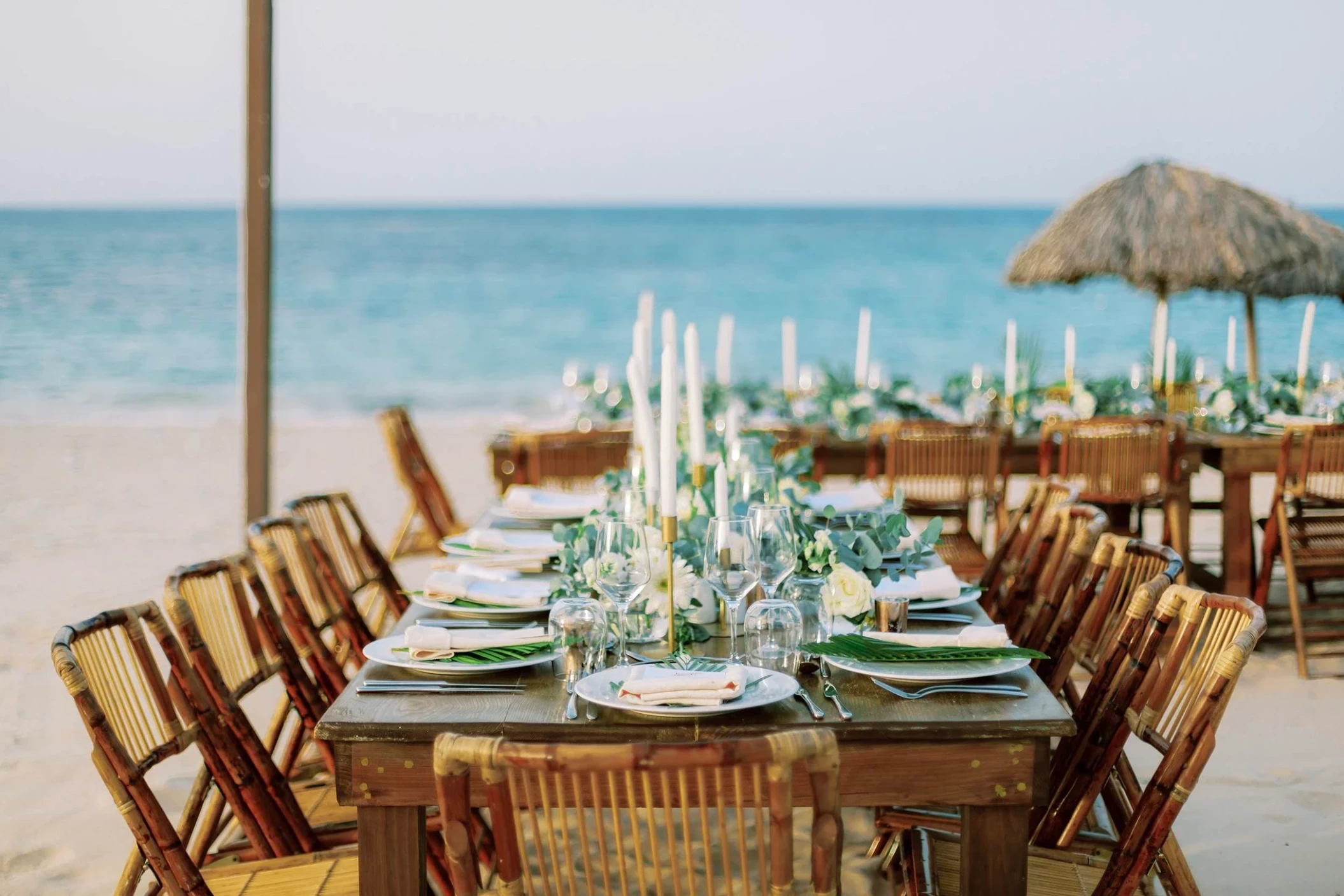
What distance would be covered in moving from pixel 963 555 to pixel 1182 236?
2.41 meters

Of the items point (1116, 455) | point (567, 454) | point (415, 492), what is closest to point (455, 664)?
point (567, 454)

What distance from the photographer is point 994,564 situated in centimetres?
319

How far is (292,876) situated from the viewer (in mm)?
2033

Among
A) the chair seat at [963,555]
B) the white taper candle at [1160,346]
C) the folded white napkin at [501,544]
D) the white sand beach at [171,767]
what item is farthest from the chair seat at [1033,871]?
the white taper candle at [1160,346]

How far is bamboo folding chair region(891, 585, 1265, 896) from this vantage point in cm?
183

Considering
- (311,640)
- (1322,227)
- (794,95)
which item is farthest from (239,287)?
(794,95)

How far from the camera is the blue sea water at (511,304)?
16.1 metres

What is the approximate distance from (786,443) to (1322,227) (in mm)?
3089

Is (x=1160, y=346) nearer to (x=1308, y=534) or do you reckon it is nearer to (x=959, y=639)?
(x=1308, y=534)

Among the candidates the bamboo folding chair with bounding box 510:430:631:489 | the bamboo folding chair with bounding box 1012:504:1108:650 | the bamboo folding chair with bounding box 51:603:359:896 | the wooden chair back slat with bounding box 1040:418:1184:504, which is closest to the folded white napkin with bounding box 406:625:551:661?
the bamboo folding chair with bounding box 51:603:359:896

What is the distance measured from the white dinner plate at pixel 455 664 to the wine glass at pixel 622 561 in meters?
0.13

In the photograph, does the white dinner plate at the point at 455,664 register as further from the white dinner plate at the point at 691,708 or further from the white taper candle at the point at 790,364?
the white taper candle at the point at 790,364

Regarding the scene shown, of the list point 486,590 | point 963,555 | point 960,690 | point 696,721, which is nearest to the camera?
point 696,721

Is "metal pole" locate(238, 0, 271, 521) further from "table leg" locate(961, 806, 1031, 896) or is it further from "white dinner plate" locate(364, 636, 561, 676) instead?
"table leg" locate(961, 806, 1031, 896)
